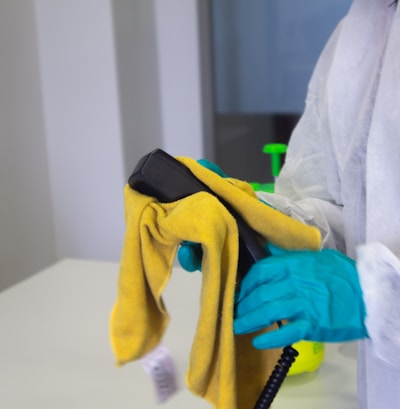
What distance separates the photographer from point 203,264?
0.51 metres

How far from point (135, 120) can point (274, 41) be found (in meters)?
0.50

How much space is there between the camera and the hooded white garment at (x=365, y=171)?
518mm

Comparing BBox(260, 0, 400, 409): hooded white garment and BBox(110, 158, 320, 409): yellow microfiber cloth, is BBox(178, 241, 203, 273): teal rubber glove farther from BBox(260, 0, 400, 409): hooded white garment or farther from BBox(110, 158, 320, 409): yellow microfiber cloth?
BBox(260, 0, 400, 409): hooded white garment

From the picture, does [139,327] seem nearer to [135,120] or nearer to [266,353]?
[266,353]

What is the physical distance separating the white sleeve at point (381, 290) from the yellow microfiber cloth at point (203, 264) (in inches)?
2.1

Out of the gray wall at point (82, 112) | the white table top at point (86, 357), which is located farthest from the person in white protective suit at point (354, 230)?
the gray wall at point (82, 112)

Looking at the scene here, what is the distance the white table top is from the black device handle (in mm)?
292

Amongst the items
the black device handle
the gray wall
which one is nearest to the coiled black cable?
the black device handle

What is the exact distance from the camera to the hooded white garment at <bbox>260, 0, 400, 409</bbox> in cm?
52

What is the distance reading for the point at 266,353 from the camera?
1.92 feet

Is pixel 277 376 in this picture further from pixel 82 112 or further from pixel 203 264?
pixel 82 112

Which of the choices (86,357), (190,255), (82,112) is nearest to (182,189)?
(190,255)

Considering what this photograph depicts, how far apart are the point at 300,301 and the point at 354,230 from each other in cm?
18

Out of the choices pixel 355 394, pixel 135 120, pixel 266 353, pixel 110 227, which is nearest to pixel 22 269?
pixel 110 227
